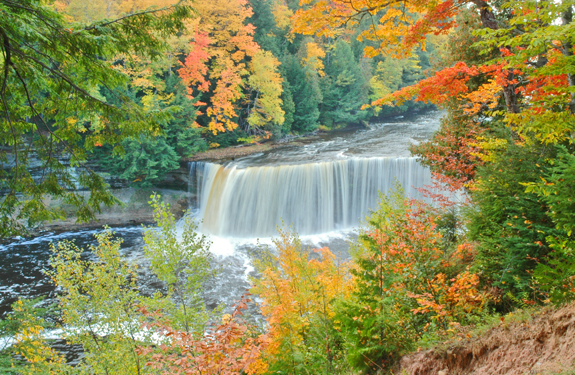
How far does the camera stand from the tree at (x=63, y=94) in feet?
13.2

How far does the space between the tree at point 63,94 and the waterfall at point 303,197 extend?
450 inches

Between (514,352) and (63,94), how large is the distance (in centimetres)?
611

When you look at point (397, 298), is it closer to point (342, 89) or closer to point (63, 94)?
point (63, 94)

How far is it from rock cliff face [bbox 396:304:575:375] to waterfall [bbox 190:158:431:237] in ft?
40.5

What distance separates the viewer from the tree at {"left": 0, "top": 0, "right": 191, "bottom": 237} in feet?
13.2

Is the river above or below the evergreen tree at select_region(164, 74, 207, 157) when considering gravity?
below

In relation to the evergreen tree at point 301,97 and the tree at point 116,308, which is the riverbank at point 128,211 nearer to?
the tree at point 116,308

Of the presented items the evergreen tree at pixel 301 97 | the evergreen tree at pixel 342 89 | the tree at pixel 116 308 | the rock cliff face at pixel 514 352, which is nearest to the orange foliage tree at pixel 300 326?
the rock cliff face at pixel 514 352

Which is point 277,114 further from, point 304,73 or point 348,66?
point 348,66

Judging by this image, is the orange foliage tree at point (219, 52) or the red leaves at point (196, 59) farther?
the orange foliage tree at point (219, 52)

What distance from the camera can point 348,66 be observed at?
3069 cm

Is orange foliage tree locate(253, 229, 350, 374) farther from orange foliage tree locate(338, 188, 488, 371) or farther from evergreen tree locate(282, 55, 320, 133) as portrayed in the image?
evergreen tree locate(282, 55, 320, 133)

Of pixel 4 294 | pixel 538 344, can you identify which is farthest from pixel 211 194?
pixel 538 344

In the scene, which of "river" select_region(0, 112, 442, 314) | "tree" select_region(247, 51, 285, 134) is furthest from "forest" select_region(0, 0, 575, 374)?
"tree" select_region(247, 51, 285, 134)
